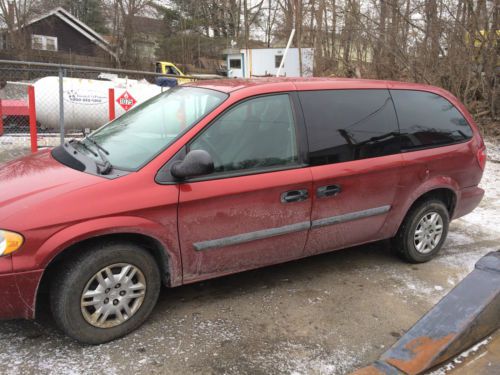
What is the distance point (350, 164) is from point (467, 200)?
165 cm

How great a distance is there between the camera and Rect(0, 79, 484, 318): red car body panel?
2.65 metres

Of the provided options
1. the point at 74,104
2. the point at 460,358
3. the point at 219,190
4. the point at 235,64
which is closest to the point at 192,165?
the point at 219,190

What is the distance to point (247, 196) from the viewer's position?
3217mm

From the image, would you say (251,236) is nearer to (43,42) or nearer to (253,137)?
(253,137)

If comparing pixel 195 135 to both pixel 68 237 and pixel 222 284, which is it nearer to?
pixel 68 237

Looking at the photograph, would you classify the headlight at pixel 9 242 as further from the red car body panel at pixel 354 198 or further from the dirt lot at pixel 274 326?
the red car body panel at pixel 354 198

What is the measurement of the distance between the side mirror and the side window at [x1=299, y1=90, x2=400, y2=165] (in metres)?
0.93

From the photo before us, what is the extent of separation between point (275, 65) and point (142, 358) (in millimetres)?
28614

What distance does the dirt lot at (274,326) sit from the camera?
2.79m

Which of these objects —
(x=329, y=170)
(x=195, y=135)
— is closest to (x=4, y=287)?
(x=195, y=135)

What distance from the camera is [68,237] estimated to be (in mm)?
2650

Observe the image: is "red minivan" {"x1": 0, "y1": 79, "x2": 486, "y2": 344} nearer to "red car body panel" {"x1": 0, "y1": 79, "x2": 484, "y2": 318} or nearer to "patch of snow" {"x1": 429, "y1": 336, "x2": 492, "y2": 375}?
"red car body panel" {"x1": 0, "y1": 79, "x2": 484, "y2": 318}

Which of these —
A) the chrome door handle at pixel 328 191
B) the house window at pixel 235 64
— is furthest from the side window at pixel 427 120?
the house window at pixel 235 64

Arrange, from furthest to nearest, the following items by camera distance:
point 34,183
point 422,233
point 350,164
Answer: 1. point 422,233
2. point 350,164
3. point 34,183
